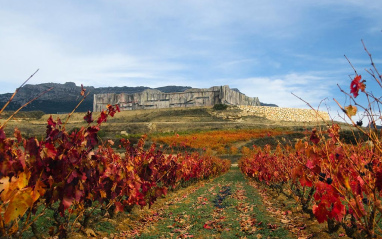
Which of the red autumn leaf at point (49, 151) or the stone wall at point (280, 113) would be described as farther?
the stone wall at point (280, 113)

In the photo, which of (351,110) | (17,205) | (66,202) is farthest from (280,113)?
(17,205)

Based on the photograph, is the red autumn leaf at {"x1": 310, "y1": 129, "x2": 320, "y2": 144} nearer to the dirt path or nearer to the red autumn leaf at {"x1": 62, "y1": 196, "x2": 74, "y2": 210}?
the dirt path

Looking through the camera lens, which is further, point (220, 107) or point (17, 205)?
point (220, 107)

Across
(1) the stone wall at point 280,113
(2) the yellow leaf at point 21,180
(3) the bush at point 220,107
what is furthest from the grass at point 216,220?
(3) the bush at point 220,107

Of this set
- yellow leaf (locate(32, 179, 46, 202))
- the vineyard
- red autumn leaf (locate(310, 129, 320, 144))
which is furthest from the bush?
yellow leaf (locate(32, 179, 46, 202))

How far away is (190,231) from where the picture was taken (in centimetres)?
586

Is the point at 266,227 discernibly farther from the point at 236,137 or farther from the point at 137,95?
the point at 137,95

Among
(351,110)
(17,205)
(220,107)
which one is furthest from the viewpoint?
(220,107)

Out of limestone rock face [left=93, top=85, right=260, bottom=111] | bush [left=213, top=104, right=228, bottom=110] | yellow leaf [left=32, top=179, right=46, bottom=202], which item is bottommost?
yellow leaf [left=32, top=179, right=46, bottom=202]

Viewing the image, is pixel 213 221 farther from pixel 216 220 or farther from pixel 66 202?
pixel 66 202

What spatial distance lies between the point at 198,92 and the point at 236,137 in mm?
35168

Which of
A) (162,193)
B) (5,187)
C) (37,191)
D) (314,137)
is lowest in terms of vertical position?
(162,193)

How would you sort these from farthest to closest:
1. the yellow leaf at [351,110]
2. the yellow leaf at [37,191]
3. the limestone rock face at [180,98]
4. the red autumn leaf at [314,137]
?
the limestone rock face at [180,98]
the red autumn leaf at [314,137]
the yellow leaf at [37,191]
the yellow leaf at [351,110]

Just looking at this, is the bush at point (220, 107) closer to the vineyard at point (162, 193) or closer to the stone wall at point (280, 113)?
the stone wall at point (280, 113)
